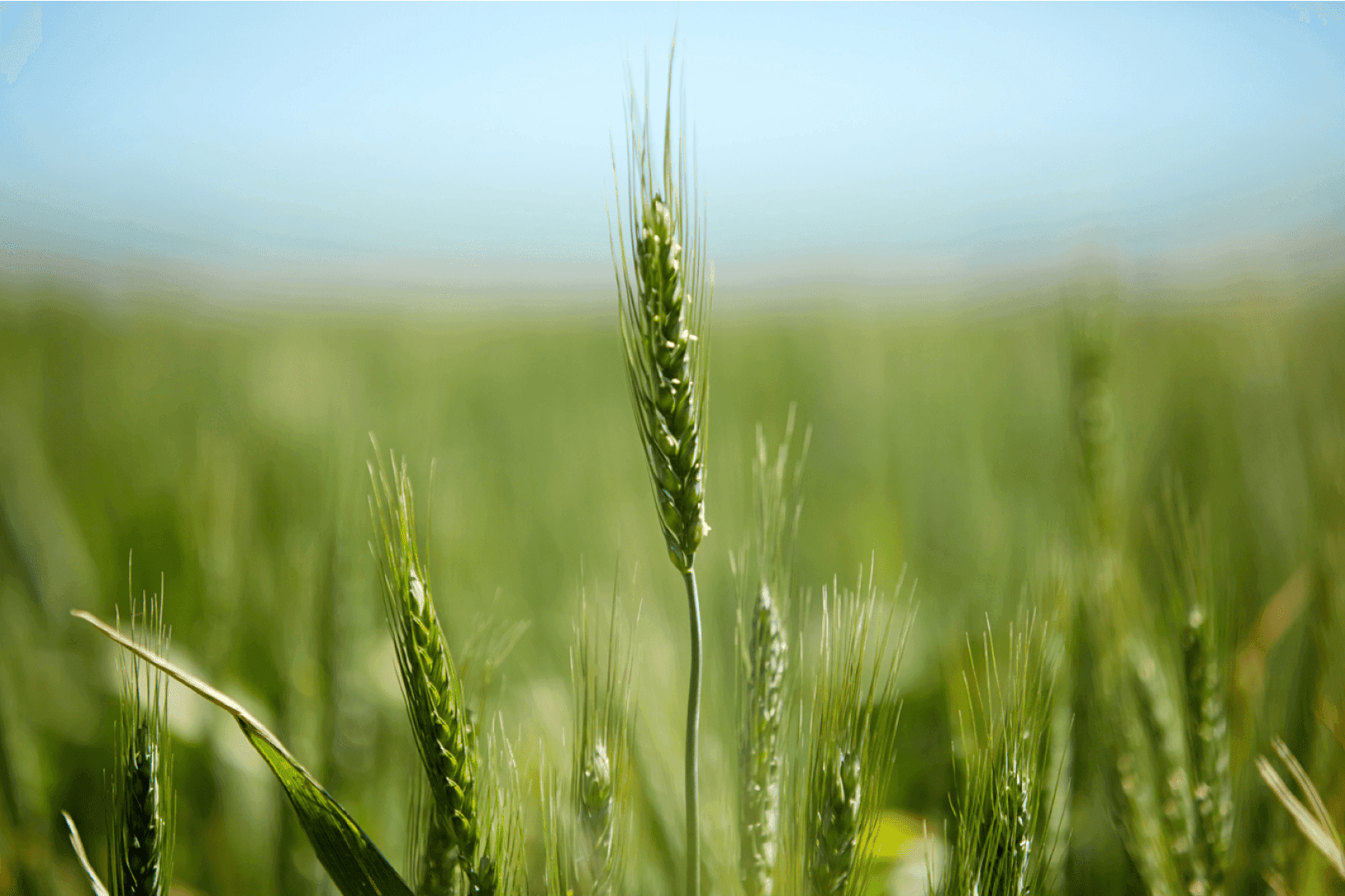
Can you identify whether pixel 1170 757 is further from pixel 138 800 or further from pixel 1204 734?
pixel 138 800

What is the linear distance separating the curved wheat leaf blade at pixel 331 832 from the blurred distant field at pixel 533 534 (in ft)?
0.31

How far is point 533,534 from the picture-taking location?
1.60 metres

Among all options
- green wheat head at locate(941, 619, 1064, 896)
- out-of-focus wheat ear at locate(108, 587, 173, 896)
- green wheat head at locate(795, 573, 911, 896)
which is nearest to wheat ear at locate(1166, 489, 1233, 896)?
green wheat head at locate(941, 619, 1064, 896)

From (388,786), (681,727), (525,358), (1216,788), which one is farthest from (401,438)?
(525,358)

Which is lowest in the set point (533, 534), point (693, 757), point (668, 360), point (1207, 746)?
point (533, 534)

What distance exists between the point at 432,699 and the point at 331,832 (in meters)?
0.09

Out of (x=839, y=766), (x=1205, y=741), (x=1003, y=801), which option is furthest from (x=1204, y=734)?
(x=839, y=766)

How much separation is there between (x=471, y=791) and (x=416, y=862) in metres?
0.14

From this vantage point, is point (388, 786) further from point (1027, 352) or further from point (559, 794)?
point (1027, 352)

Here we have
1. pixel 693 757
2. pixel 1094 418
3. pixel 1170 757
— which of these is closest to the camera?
pixel 693 757

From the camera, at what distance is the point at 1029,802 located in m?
0.43

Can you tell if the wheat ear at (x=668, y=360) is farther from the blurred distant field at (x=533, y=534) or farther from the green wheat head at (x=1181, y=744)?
the green wheat head at (x=1181, y=744)

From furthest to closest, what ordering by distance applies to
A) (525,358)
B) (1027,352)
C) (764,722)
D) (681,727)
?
(525,358), (1027,352), (681,727), (764,722)

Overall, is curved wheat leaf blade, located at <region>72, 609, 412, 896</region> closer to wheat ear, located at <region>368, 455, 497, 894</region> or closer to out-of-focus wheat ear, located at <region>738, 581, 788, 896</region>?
wheat ear, located at <region>368, 455, 497, 894</region>
